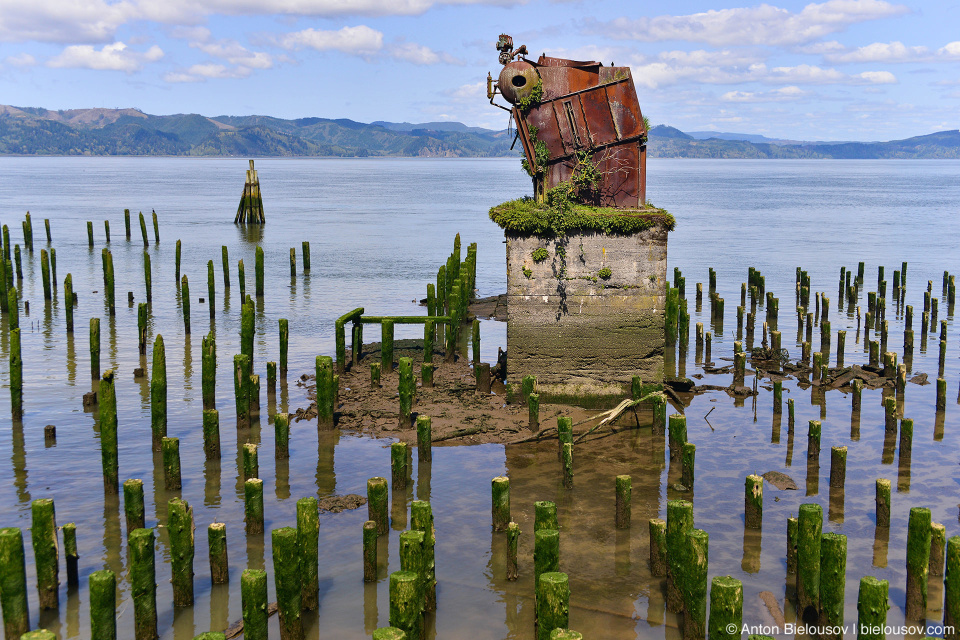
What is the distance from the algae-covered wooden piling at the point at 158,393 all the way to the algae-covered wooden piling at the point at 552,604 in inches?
339

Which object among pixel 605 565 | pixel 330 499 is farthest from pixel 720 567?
pixel 330 499

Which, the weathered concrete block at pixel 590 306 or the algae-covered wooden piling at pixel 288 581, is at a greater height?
the weathered concrete block at pixel 590 306

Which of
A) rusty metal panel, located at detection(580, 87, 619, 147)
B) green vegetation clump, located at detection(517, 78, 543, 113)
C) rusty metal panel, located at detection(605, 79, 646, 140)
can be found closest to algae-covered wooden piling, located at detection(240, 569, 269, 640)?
green vegetation clump, located at detection(517, 78, 543, 113)

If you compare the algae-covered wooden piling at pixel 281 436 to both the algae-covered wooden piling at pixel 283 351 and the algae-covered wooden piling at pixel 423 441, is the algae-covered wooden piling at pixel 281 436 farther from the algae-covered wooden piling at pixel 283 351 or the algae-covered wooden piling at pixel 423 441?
the algae-covered wooden piling at pixel 283 351

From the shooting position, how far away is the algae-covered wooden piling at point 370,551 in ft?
35.5

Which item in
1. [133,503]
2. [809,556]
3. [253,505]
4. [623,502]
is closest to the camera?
[809,556]

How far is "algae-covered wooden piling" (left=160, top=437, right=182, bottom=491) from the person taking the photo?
13.3 m

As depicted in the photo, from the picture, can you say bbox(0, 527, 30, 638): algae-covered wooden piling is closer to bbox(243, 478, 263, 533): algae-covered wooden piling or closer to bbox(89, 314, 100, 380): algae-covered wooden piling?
bbox(243, 478, 263, 533): algae-covered wooden piling

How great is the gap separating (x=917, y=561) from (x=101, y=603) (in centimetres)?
878

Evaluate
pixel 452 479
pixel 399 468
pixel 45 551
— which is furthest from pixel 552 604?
pixel 452 479

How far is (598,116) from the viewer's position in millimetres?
18719

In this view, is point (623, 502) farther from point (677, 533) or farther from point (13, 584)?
point (13, 584)

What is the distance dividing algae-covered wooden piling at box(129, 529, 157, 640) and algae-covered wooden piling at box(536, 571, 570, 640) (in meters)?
4.25

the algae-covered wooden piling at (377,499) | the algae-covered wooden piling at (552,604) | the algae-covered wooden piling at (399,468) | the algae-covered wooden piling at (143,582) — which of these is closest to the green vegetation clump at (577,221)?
the algae-covered wooden piling at (399,468)
